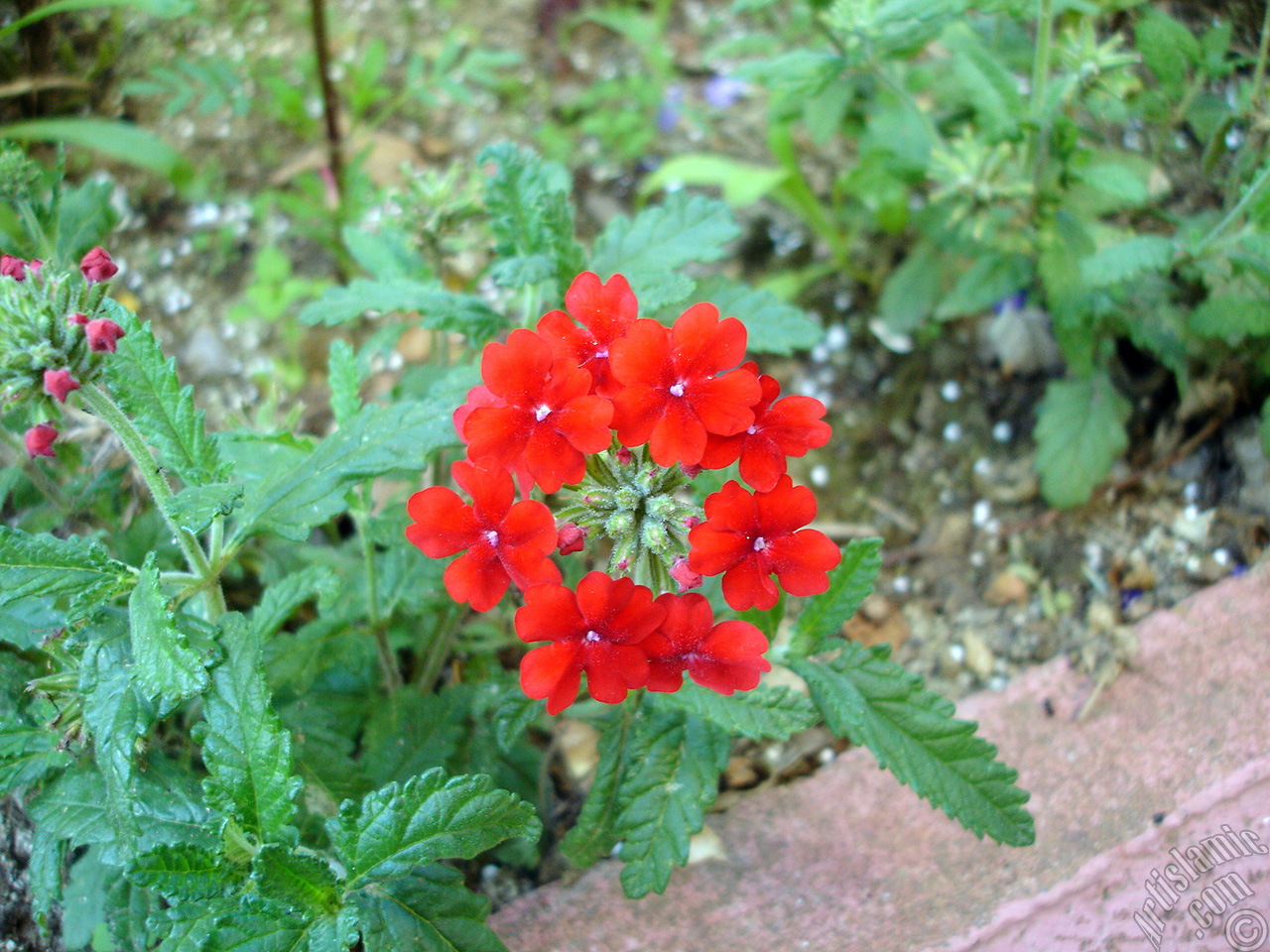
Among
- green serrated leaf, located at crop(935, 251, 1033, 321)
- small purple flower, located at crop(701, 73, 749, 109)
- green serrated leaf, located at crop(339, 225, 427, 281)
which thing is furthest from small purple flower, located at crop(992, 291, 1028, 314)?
green serrated leaf, located at crop(339, 225, 427, 281)

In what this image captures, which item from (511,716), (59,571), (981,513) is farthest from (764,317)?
(59,571)

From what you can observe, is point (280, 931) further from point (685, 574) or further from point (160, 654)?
point (685, 574)

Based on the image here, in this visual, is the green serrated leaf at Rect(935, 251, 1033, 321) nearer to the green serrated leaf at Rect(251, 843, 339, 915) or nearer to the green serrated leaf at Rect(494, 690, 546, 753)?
the green serrated leaf at Rect(494, 690, 546, 753)

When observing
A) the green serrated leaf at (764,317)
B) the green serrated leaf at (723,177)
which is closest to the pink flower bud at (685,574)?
the green serrated leaf at (764,317)

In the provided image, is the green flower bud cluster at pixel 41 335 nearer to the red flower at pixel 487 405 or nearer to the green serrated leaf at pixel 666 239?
the red flower at pixel 487 405

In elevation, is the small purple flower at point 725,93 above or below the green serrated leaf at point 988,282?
above

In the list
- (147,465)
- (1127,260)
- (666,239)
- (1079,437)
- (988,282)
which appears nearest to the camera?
(147,465)

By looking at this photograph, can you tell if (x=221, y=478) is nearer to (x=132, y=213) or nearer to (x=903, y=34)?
(x=903, y=34)
